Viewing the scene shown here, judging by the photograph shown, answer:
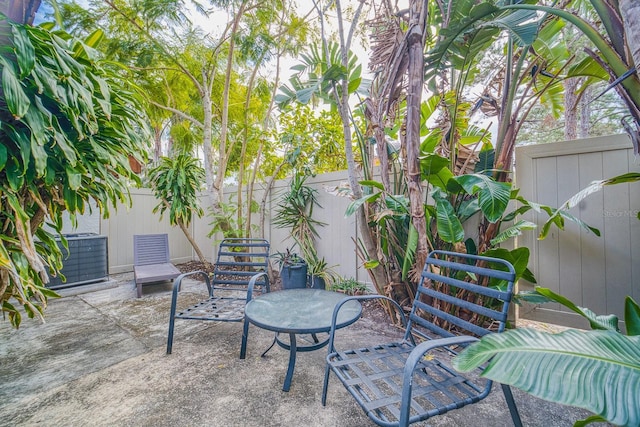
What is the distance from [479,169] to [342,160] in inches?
109

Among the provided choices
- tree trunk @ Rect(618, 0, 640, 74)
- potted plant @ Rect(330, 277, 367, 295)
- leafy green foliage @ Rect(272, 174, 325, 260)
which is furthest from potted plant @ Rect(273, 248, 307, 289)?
tree trunk @ Rect(618, 0, 640, 74)

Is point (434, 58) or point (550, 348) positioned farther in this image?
point (434, 58)

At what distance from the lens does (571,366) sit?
2.39ft

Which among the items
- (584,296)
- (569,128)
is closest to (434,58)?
(584,296)

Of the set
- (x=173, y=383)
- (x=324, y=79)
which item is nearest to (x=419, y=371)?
(x=173, y=383)

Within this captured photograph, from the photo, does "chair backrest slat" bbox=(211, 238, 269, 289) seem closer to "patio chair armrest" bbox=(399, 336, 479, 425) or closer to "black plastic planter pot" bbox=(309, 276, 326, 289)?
"black plastic planter pot" bbox=(309, 276, 326, 289)

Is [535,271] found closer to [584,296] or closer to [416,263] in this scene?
[584,296]

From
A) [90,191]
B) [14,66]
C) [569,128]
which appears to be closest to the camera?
[14,66]

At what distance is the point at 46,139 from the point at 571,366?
220 centimetres

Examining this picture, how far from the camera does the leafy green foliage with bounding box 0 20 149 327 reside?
3.87 feet

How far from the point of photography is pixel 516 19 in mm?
1754

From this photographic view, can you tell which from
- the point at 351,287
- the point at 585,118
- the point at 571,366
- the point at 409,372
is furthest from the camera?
the point at 585,118

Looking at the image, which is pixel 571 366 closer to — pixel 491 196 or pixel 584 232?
pixel 491 196

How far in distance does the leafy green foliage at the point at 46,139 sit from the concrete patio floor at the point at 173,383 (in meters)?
0.63
